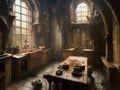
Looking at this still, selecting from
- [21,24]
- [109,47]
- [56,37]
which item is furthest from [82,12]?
[21,24]

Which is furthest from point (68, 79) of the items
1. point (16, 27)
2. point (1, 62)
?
point (16, 27)

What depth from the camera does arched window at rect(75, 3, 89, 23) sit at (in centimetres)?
850

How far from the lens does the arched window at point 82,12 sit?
8.50m

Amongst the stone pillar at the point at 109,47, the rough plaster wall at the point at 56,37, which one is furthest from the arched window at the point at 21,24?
the stone pillar at the point at 109,47

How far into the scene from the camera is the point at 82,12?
8.58 meters

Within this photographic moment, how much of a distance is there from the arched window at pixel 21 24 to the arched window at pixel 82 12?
3.49 metres

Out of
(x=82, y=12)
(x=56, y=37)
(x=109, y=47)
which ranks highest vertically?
(x=82, y=12)

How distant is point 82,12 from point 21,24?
4489 mm

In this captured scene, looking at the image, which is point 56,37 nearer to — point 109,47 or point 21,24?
point 21,24

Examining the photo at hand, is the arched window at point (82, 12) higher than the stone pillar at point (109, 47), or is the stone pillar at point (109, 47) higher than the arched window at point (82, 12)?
the arched window at point (82, 12)

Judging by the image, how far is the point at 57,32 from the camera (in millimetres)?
8602

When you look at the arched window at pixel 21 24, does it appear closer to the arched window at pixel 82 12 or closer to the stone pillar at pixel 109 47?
the arched window at pixel 82 12

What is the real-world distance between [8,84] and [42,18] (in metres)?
4.55

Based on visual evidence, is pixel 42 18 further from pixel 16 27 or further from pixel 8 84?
pixel 8 84
